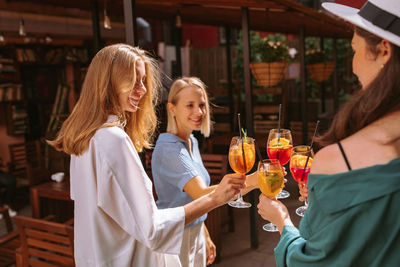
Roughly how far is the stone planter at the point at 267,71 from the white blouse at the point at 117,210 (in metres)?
2.89

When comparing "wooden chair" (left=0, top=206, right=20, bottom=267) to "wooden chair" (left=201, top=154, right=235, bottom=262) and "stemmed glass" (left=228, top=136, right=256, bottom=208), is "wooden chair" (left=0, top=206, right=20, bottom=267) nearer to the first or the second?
"wooden chair" (left=201, top=154, right=235, bottom=262)

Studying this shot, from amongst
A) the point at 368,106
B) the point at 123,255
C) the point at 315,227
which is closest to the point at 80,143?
the point at 123,255

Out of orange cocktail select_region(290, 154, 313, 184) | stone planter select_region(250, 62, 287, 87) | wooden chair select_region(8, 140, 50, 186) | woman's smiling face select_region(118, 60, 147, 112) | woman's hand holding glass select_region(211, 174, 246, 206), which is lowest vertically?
wooden chair select_region(8, 140, 50, 186)

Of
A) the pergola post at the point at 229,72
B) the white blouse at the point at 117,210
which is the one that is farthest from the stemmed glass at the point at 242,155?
the pergola post at the point at 229,72

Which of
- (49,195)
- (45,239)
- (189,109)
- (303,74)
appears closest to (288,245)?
(189,109)

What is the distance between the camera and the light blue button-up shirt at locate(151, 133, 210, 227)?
197cm

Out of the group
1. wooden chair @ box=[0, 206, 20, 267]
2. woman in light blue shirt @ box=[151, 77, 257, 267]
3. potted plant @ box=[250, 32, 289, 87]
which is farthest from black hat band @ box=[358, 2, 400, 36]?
potted plant @ box=[250, 32, 289, 87]

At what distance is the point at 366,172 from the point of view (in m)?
0.89

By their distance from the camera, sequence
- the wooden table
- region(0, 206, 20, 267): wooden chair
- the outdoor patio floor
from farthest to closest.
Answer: the outdoor patio floor, the wooden table, region(0, 206, 20, 267): wooden chair

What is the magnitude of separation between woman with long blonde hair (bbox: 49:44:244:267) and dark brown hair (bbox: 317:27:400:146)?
67 cm

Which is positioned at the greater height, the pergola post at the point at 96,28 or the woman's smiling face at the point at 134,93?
the pergola post at the point at 96,28

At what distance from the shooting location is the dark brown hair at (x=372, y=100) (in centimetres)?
93

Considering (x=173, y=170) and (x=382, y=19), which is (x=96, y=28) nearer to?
(x=173, y=170)

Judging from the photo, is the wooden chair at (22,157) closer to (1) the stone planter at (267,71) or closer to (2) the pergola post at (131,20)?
(1) the stone planter at (267,71)
